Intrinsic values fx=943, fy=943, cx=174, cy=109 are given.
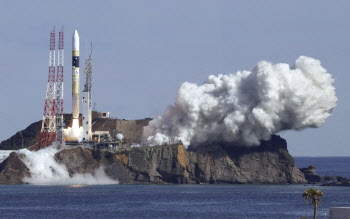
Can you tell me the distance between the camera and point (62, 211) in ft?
624

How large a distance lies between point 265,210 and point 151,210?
77.2 ft

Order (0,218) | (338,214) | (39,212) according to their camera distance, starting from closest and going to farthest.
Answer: (338,214) → (0,218) → (39,212)

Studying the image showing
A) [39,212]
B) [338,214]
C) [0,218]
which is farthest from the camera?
[39,212]

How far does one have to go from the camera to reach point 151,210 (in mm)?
193000

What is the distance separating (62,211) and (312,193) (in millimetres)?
70761

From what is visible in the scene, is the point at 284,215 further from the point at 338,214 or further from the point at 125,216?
the point at 338,214

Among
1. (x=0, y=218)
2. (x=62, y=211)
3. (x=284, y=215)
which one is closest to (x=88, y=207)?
(x=62, y=211)

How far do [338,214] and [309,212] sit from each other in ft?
178

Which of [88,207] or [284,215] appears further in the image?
[88,207]

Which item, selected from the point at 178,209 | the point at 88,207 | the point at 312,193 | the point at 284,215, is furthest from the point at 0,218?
the point at 312,193

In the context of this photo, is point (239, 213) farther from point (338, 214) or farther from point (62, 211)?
point (338, 214)

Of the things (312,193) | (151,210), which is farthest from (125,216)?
(312,193)

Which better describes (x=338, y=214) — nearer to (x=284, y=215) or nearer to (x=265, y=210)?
(x=284, y=215)

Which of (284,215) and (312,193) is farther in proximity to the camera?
(284,215)
